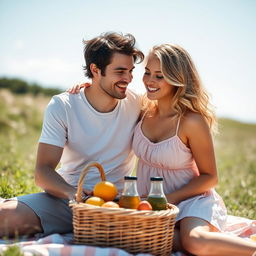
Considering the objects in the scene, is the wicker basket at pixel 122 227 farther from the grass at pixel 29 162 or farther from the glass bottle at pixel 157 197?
the grass at pixel 29 162

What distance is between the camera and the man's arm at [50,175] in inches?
173

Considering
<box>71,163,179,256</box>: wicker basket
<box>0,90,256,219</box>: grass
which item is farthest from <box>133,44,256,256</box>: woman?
<box>0,90,256,219</box>: grass

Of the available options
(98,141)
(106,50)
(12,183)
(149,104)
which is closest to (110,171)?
(98,141)

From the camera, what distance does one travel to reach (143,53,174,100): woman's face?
4.94m

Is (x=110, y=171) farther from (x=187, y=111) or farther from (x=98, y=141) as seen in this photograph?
(x=187, y=111)

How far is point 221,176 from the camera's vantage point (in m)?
10.1

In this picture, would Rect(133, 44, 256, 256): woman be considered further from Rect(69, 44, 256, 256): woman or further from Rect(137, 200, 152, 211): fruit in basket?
Rect(137, 200, 152, 211): fruit in basket

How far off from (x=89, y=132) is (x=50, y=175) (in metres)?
0.75

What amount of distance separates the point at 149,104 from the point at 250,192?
11.3 ft

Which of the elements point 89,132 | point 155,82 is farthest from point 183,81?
point 89,132

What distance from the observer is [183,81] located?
4.93m

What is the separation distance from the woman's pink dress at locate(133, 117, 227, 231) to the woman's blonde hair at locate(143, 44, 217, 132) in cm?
37

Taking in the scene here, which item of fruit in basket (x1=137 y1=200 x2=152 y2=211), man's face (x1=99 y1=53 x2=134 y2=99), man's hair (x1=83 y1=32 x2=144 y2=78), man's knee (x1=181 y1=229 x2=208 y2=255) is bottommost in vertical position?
man's knee (x1=181 y1=229 x2=208 y2=255)

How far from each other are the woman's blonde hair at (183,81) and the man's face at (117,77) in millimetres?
358
